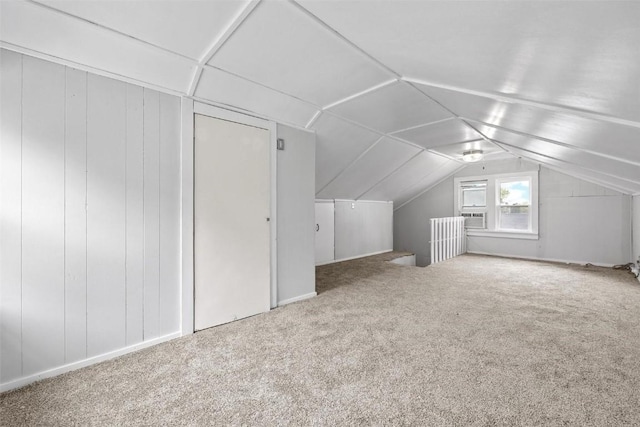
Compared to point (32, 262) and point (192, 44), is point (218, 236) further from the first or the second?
point (192, 44)

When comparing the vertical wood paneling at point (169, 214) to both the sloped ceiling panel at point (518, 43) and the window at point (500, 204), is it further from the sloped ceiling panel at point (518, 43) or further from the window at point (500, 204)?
the window at point (500, 204)

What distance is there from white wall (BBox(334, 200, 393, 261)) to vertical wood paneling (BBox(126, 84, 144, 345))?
3507mm

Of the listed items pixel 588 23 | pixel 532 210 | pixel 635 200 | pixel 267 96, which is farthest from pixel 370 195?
pixel 588 23

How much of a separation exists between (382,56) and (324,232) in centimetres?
341

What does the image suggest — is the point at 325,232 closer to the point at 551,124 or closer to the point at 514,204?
the point at 551,124

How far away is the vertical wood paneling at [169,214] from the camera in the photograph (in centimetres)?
206

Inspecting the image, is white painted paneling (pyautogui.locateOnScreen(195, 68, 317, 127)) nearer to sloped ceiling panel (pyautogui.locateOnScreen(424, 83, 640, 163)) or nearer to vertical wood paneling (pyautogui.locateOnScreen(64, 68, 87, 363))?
vertical wood paneling (pyautogui.locateOnScreen(64, 68, 87, 363))

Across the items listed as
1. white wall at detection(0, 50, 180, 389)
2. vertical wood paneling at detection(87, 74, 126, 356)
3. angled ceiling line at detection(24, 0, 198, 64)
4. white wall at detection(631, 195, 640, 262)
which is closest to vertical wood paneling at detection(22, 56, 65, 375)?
white wall at detection(0, 50, 180, 389)

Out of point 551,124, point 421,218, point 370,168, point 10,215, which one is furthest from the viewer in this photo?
point 421,218

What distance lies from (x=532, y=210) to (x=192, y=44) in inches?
242

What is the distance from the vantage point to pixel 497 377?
1577mm

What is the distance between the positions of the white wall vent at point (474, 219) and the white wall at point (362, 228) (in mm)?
1620

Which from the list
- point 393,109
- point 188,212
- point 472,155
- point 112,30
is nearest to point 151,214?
point 188,212

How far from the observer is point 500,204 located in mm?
5602
